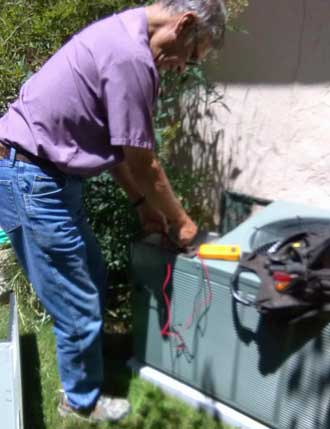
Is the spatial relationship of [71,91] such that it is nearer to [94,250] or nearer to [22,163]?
[22,163]

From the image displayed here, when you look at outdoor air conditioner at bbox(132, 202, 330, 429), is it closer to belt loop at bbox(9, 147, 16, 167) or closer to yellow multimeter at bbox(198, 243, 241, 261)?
yellow multimeter at bbox(198, 243, 241, 261)

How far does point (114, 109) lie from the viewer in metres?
1.85

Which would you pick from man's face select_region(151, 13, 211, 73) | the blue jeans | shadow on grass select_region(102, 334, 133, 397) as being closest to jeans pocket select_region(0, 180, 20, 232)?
the blue jeans

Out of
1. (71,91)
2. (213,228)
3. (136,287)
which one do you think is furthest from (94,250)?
(213,228)

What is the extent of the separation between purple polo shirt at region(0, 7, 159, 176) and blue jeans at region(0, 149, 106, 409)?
4.7 inches

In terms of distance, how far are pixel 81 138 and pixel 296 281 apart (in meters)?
0.98

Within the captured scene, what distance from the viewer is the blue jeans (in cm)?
205

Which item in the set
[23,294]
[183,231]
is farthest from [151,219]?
[23,294]

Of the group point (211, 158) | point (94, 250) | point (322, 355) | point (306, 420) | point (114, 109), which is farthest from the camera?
point (211, 158)

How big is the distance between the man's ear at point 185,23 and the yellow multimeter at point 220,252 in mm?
910

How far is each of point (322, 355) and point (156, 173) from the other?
981 millimetres

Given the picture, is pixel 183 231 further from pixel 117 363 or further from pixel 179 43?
pixel 117 363

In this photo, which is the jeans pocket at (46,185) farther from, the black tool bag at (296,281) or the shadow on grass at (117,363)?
the shadow on grass at (117,363)

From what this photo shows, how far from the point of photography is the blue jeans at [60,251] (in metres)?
2.05
